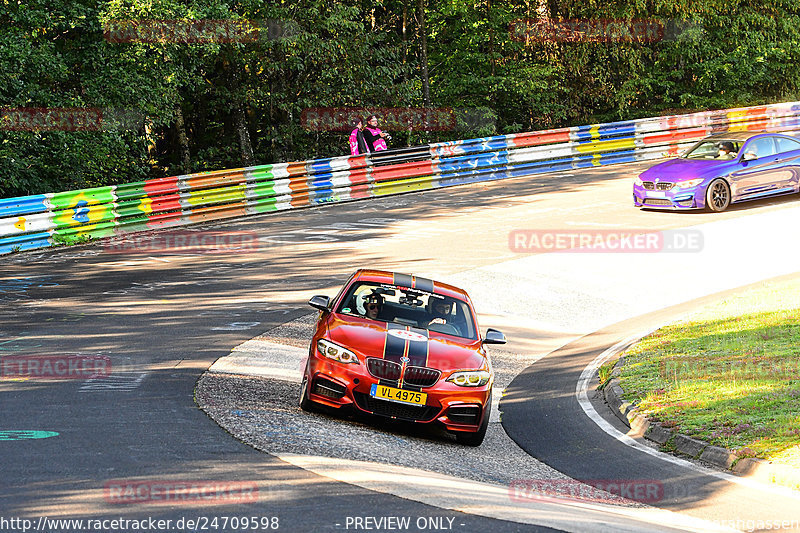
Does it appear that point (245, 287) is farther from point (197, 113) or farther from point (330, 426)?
point (197, 113)

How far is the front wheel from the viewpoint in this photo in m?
22.3

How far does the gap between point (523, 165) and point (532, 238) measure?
30.8 ft

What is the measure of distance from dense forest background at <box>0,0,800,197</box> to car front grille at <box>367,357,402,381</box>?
14826mm

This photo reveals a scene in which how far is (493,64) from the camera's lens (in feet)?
117

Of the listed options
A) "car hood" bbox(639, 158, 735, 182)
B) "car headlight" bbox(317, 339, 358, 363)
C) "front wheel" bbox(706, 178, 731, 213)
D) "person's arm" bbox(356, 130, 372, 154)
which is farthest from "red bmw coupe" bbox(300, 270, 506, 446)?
"person's arm" bbox(356, 130, 372, 154)

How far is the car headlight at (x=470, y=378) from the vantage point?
9719 mm

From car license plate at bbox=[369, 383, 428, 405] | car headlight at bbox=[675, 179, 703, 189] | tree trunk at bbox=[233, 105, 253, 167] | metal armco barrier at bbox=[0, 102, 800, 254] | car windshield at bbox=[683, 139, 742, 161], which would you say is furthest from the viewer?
tree trunk at bbox=[233, 105, 253, 167]

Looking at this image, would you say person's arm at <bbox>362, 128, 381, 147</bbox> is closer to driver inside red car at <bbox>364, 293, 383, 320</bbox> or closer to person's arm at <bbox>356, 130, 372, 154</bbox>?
person's arm at <bbox>356, 130, 372, 154</bbox>

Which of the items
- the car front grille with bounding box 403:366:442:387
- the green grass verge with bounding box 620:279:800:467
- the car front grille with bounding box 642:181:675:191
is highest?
the car front grille with bounding box 642:181:675:191

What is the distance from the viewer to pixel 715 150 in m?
22.9

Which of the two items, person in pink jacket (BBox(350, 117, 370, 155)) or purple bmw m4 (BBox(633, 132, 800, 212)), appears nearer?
purple bmw m4 (BBox(633, 132, 800, 212))

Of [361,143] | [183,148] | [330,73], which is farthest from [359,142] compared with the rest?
[183,148]

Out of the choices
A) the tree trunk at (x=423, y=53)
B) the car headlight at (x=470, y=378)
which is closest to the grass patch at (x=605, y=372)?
the car headlight at (x=470, y=378)

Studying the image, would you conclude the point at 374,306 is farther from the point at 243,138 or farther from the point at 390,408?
the point at 243,138
